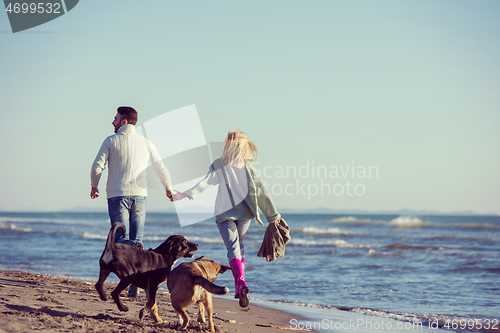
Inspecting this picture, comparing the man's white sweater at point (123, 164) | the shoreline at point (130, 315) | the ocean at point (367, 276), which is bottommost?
the ocean at point (367, 276)

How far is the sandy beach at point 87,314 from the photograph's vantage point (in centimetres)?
340

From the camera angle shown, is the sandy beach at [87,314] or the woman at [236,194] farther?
the woman at [236,194]

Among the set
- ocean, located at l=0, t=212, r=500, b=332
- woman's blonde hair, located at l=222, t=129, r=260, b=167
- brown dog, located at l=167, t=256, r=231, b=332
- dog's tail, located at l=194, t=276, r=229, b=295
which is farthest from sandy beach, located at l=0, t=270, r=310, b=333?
woman's blonde hair, located at l=222, t=129, r=260, b=167

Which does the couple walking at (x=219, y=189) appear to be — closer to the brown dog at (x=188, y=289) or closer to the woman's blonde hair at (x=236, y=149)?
the woman's blonde hair at (x=236, y=149)

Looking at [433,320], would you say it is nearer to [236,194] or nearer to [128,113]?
[236,194]

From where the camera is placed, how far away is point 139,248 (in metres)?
4.06

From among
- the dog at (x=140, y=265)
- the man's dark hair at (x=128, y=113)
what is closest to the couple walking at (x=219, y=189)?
the man's dark hair at (x=128, y=113)

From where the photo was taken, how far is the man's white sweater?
172 inches

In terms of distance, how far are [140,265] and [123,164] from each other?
46.3 inches

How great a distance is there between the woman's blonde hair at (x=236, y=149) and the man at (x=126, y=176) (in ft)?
2.58

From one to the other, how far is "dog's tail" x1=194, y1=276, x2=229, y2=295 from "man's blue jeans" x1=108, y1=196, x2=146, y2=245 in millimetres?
1079

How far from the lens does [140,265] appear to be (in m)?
3.76

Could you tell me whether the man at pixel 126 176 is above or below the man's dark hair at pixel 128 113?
below

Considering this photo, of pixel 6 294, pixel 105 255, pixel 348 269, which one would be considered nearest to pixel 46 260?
pixel 6 294
